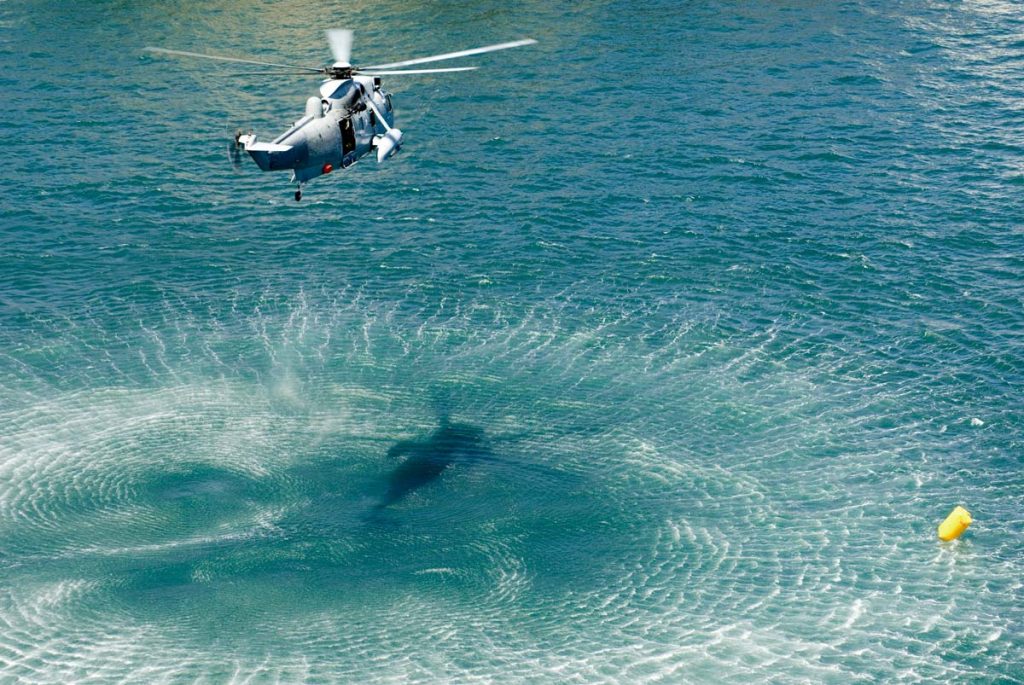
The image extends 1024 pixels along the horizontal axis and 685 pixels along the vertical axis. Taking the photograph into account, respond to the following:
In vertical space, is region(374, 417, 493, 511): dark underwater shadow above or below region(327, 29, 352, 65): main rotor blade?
below

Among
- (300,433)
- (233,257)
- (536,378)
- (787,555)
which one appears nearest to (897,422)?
(787,555)

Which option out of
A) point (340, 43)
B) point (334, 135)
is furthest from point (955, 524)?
point (340, 43)

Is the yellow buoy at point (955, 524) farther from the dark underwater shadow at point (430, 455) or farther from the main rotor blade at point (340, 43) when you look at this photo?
the main rotor blade at point (340, 43)

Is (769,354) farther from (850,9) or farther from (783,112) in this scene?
(850,9)

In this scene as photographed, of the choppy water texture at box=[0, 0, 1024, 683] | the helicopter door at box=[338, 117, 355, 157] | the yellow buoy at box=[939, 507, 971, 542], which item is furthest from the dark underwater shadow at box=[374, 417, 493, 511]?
the yellow buoy at box=[939, 507, 971, 542]

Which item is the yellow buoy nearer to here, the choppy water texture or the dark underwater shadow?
the choppy water texture

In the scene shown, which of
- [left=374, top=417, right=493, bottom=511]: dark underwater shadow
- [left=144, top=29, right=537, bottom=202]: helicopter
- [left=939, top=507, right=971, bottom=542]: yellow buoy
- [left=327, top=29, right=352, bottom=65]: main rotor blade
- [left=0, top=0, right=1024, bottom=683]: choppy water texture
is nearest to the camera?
[left=144, top=29, right=537, bottom=202]: helicopter

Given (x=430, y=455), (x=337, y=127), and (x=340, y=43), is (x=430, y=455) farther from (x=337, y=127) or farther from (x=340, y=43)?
(x=340, y=43)
